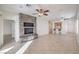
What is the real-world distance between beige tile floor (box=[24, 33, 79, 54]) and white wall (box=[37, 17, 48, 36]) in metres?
0.10

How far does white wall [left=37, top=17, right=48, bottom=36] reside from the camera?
1967 mm

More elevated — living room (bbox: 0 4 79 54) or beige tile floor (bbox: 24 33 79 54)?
living room (bbox: 0 4 79 54)

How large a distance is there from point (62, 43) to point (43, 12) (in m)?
0.65

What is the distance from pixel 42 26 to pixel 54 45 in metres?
0.44

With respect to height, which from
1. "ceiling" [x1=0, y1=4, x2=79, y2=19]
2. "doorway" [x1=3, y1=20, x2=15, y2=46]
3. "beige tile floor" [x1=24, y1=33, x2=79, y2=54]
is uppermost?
→ "ceiling" [x1=0, y1=4, x2=79, y2=19]

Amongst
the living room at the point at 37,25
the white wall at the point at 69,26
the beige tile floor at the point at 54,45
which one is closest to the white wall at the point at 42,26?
the living room at the point at 37,25

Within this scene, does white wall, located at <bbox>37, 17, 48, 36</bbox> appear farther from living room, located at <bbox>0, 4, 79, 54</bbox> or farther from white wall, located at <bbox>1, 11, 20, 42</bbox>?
white wall, located at <bbox>1, 11, 20, 42</bbox>

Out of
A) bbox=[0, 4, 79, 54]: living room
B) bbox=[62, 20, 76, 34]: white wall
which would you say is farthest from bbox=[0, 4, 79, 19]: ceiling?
bbox=[62, 20, 76, 34]: white wall

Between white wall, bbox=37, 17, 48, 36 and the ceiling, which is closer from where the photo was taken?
the ceiling

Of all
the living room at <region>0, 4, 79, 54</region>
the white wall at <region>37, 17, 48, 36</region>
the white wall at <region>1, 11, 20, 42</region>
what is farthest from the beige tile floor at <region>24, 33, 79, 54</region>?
the white wall at <region>1, 11, 20, 42</region>

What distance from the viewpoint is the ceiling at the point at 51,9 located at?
1.71m
